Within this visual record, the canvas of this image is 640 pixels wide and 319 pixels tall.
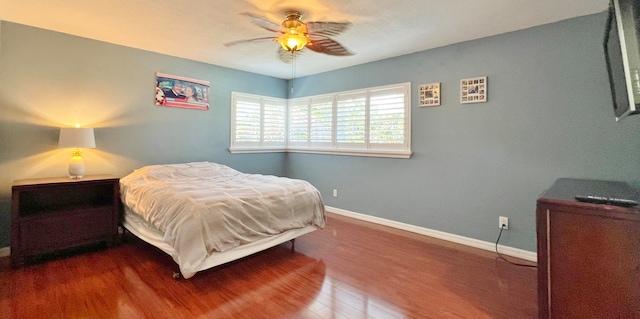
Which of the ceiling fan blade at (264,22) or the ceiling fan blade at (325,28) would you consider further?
the ceiling fan blade at (325,28)

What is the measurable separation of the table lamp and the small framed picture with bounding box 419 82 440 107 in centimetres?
392

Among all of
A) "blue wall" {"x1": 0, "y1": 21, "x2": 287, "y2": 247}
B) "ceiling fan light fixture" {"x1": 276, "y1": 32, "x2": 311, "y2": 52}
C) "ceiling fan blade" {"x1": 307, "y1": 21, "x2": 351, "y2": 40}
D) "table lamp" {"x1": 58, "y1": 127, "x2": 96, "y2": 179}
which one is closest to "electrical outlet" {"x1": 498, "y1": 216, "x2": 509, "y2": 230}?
"ceiling fan blade" {"x1": 307, "y1": 21, "x2": 351, "y2": 40}

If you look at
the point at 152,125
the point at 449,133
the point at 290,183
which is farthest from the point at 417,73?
the point at 152,125

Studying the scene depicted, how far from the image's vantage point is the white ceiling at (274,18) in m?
2.47

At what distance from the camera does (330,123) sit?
4.86 meters

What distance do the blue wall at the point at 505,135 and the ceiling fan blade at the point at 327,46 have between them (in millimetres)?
1192

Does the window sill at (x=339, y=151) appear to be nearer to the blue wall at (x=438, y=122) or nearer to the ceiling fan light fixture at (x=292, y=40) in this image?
the blue wall at (x=438, y=122)

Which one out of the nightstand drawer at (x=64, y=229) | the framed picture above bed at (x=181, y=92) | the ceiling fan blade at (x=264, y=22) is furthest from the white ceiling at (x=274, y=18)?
the nightstand drawer at (x=64, y=229)

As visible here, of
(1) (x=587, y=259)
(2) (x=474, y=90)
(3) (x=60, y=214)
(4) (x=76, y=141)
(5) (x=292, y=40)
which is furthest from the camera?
(2) (x=474, y=90)

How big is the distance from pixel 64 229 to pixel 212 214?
1.74 meters

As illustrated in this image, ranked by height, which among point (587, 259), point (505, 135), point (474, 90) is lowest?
point (587, 259)

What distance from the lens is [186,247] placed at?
2252mm

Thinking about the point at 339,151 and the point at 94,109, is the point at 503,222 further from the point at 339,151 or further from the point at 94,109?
the point at 94,109

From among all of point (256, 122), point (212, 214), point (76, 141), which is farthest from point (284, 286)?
point (256, 122)
